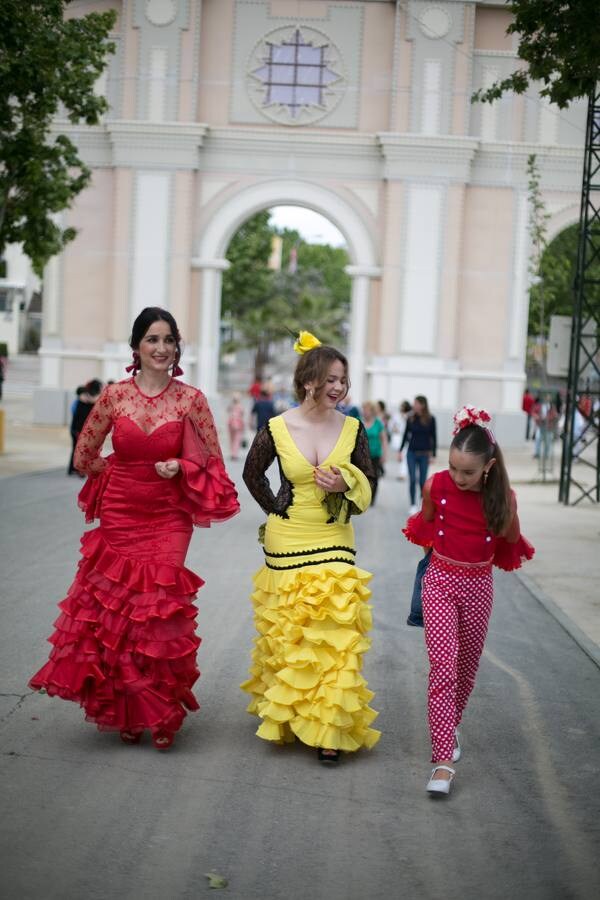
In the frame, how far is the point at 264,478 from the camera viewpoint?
6.50 m

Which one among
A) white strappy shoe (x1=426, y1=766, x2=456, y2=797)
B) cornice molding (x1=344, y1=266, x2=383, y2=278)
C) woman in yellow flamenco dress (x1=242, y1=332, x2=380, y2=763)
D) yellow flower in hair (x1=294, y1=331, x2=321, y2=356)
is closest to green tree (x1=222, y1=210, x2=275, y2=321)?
cornice molding (x1=344, y1=266, x2=383, y2=278)

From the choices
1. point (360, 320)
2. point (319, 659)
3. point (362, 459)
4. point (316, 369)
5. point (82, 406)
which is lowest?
point (319, 659)

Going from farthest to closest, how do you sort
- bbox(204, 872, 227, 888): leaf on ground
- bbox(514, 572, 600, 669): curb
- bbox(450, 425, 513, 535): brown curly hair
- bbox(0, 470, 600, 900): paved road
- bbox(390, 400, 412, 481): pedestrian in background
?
1. bbox(390, 400, 412, 481): pedestrian in background
2. bbox(514, 572, 600, 669): curb
3. bbox(450, 425, 513, 535): brown curly hair
4. bbox(0, 470, 600, 900): paved road
5. bbox(204, 872, 227, 888): leaf on ground

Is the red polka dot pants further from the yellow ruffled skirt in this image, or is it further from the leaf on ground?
the leaf on ground

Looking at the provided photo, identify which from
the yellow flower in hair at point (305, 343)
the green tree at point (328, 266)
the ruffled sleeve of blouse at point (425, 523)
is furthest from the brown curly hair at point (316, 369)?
the green tree at point (328, 266)

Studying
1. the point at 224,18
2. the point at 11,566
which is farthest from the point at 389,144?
the point at 11,566

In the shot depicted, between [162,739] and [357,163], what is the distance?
98.2ft

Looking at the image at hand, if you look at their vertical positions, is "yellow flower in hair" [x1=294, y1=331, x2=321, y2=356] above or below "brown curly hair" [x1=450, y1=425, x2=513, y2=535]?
above

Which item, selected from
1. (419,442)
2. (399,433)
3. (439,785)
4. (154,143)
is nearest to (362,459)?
(439,785)

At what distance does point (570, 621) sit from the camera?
10430 mm

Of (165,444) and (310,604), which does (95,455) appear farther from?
(310,604)

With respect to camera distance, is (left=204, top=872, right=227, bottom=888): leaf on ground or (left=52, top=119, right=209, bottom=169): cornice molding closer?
(left=204, top=872, right=227, bottom=888): leaf on ground

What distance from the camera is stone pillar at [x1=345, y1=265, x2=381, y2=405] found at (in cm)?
3462

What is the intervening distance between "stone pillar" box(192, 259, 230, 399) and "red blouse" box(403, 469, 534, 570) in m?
29.1
